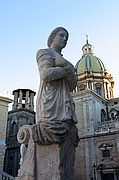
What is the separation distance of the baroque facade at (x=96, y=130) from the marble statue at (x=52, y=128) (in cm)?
2657

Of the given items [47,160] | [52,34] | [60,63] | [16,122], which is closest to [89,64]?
[16,122]

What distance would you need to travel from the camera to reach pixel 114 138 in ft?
97.1

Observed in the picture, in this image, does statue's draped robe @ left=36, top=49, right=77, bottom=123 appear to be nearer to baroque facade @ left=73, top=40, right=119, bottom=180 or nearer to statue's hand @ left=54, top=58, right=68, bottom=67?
statue's hand @ left=54, top=58, right=68, bottom=67

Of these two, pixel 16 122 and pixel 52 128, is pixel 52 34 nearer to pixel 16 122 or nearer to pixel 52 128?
pixel 52 128

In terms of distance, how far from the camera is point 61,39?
4660 millimetres

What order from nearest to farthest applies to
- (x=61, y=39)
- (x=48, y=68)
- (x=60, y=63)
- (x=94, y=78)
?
1. (x=48, y=68)
2. (x=60, y=63)
3. (x=61, y=39)
4. (x=94, y=78)

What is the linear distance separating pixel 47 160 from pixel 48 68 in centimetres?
148

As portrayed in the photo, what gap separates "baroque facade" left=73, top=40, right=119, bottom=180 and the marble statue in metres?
26.6

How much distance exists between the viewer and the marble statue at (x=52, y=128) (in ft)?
12.0

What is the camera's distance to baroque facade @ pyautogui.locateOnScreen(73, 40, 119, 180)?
2931 centimetres

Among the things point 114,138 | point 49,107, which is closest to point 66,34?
point 49,107

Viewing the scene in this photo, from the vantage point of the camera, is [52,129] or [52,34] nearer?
[52,129]

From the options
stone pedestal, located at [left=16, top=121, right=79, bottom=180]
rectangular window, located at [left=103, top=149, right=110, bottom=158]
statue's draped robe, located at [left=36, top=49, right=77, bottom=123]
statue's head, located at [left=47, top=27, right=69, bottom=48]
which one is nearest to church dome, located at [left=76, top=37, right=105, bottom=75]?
rectangular window, located at [left=103, top=149, right=110, bottom=158]

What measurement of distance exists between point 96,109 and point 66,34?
104 feet
